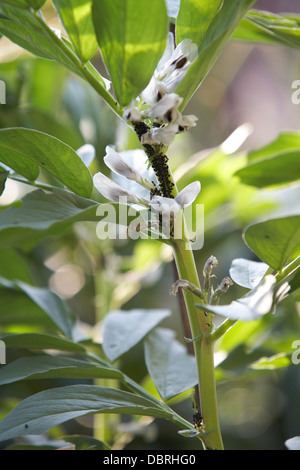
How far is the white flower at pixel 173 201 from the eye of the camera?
0.31 m

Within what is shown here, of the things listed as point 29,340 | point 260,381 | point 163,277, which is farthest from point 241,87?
point 29,340

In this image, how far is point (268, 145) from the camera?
55cm

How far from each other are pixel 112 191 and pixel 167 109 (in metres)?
0.07

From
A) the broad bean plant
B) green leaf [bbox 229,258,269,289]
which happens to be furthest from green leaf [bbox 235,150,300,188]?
green leaf [bbox 229,258,269,289]

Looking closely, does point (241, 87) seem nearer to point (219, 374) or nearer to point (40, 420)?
point (219, 374)

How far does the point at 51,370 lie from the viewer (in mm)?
358

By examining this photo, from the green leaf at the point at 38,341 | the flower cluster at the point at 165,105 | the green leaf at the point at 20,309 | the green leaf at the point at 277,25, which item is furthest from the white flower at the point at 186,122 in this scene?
the green leaf at the point at 20,309

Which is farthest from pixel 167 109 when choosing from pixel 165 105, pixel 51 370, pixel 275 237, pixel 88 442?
pixel 88 442

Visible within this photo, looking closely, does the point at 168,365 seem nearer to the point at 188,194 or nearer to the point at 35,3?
the point at 188,194

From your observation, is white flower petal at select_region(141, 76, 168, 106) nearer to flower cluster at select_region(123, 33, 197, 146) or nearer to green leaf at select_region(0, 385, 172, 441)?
flower cluster at select_region(123, 33, 197, 146)

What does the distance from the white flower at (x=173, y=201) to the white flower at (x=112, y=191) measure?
0.07 feet

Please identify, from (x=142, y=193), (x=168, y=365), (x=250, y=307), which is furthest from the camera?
(x=168, y=365)

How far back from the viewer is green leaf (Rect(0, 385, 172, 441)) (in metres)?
0.31

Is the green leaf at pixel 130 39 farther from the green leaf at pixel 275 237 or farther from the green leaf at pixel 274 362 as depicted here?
the green leaf at pixel 274 362
